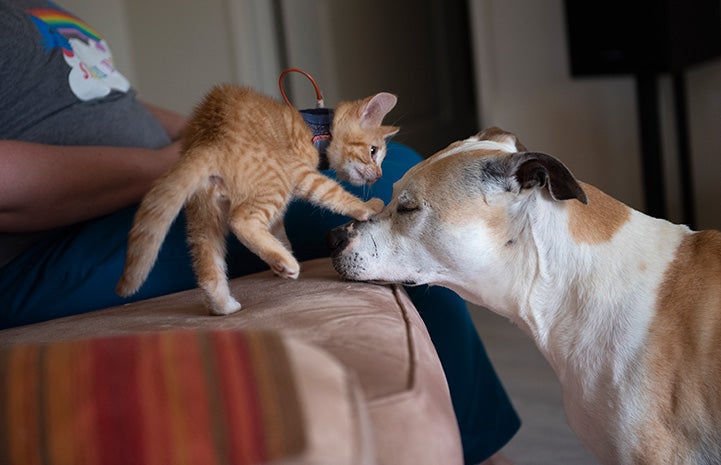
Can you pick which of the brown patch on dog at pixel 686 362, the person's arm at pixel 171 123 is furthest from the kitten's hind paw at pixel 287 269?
the person's arm at pixel 171 123

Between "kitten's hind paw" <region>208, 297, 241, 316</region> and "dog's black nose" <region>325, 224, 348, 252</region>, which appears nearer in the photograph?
"kitten's hind paw" <region>208, 297, 241, 316</region>

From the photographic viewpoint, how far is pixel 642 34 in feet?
10.2

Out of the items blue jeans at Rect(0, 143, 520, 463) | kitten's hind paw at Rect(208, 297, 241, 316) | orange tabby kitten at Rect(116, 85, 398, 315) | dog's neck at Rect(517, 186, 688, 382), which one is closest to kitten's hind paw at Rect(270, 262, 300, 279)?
orange tabby kitten at Rect(116, 85, 398, 315)

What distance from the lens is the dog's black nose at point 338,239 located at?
4.05 ft

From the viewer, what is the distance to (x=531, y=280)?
119cm

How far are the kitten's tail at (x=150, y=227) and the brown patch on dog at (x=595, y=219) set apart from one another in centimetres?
59

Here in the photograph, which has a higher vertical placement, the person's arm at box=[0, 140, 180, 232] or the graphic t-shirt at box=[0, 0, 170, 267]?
the graphic t-shirt at box=[0, 0, 170, 267]

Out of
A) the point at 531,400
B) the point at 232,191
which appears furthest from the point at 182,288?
the point at 531,400

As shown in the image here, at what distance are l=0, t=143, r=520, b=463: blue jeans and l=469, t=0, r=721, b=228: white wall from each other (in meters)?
2.25

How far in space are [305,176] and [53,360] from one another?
663mm

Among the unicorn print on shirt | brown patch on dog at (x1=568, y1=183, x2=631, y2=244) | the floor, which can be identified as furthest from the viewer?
the floor

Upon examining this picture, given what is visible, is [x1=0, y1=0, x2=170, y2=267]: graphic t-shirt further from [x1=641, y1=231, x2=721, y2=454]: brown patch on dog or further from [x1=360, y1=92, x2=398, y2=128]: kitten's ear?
[x1=641, y1=231, x2=721, y2=454]: brown patch on dog

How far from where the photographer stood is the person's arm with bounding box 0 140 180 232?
1.33 metres

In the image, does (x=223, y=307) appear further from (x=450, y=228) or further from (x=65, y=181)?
(x=65, y=181)
